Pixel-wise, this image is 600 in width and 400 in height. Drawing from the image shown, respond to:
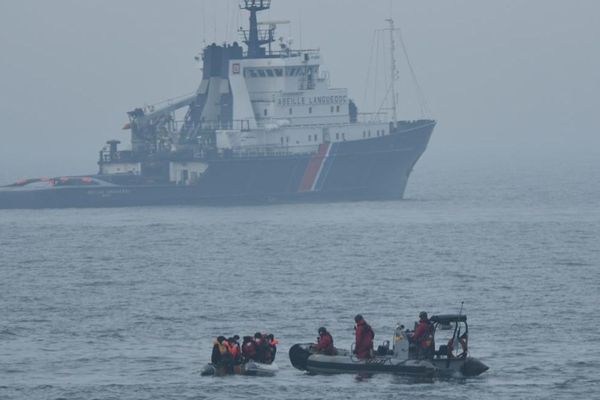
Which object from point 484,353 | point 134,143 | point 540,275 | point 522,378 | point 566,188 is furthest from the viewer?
point 566,188

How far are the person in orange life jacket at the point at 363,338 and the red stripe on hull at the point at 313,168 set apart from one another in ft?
201

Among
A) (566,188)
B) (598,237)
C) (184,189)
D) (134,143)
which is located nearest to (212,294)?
(598,237)

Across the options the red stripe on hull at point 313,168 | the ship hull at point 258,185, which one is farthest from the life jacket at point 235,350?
the red stripe on hull at point 313,168

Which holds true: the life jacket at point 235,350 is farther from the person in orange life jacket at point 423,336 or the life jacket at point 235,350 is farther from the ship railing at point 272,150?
the ship railing at point 272,150

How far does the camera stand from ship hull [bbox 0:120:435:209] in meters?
100

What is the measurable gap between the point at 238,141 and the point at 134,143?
8.26 m

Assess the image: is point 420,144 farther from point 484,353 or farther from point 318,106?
point 484,353

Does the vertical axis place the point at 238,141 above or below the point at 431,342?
above

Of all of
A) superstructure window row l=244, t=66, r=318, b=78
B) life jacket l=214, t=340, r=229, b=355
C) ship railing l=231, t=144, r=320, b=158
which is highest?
superstructure window row l=244, t=66, r=318, b=78

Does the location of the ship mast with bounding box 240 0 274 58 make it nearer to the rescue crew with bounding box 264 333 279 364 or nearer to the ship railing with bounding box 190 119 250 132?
the ship railing with bounding box 190 119 250 132

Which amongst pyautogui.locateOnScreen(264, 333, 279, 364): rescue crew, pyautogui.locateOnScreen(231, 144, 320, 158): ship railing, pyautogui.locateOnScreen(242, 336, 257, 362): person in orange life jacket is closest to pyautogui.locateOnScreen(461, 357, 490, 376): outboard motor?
pyautogui.locateOnScreen(264, 333, 279, 364): rescue crew

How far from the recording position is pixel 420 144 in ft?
355

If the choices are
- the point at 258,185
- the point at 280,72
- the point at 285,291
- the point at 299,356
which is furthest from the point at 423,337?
the point at 280,72

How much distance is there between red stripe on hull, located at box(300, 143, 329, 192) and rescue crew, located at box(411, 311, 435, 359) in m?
61.7
